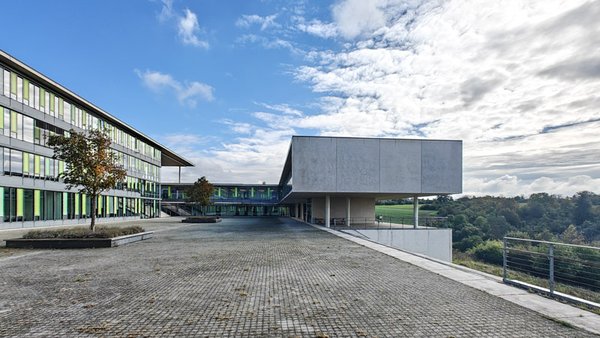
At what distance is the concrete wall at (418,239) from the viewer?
28.9 m

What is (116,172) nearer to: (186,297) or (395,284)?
(186,297)

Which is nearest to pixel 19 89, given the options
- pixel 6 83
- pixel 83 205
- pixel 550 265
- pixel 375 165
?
pixel 6 83

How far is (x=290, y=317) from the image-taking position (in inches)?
231

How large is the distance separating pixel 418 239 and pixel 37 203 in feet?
100

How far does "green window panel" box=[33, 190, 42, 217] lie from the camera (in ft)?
99.6

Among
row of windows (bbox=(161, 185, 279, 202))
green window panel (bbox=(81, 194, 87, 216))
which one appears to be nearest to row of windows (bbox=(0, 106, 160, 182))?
green window panel (bbox=(81, 194, 87, 216))

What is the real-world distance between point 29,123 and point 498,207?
80.6 meters

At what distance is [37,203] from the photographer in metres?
30.7

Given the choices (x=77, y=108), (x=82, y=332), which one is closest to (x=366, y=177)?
(x=82, y=332)

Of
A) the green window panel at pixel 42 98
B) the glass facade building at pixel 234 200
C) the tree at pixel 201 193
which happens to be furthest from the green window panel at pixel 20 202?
the glass facade building at pixel 234 200

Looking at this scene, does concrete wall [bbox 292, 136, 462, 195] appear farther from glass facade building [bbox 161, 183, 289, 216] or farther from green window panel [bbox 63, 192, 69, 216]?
glass facade building [bbox 161, 183, 289, 216]

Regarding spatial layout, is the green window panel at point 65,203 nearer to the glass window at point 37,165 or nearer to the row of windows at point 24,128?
the glass window at point 37,165

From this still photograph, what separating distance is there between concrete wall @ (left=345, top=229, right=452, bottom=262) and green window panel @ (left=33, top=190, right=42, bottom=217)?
2511 centimetres

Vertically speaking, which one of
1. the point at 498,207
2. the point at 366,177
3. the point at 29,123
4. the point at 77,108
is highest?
the point at 77,108
